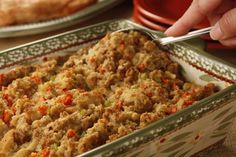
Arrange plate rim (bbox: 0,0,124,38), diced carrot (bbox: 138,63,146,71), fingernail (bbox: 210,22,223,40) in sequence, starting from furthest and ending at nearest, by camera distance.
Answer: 1. plate rim (bbox: 0,0,124,38)
2. diced carrot (bbox: 138,63,146,71)
3. fingernail (bbox: 210,22,223,40)

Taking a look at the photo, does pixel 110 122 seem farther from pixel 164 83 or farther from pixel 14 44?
pixel 14 44

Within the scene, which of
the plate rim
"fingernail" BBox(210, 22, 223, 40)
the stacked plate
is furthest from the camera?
the plate rim

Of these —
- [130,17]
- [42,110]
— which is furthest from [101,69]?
[130,17]

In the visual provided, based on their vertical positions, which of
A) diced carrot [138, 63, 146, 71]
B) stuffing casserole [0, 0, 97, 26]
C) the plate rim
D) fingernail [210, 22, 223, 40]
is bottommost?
diced carrot [138, 63, 146, 71]

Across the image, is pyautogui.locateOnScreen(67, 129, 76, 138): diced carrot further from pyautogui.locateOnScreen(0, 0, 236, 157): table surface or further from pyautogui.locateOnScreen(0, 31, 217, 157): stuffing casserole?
pyautogui.locateOnScreen(0, 0, 236, 157): table surface

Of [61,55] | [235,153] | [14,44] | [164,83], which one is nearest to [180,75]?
[164,83]

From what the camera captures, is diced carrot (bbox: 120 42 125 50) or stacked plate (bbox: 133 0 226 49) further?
stacked plate (bbox: 133 0 226 49)

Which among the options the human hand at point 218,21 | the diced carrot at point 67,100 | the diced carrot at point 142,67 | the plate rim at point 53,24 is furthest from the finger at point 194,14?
the plate rim at point 53,24

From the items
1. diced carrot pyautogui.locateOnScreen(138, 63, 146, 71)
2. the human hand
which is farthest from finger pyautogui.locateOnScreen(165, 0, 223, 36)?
diced carrot pyautogui.locateOnScreen(138, 63, 146, 71)
